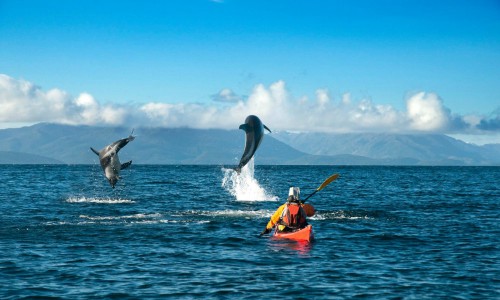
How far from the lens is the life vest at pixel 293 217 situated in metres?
30.5

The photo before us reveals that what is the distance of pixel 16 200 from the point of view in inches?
2315

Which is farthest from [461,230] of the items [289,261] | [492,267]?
[289,261]

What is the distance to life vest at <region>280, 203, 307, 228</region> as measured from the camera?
30531 mm

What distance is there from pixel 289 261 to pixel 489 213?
28021mm

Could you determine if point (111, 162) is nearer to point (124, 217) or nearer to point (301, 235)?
point (124, 217)

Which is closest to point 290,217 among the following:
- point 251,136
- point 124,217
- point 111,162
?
point 251,136

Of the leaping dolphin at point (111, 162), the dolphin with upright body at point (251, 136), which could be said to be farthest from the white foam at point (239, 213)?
the leaping dolphin at point (111, 162)

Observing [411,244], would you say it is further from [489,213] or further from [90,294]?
[489,213]

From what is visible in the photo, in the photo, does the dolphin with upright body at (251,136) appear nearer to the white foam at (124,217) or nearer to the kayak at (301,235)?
the white foam at (124,217)

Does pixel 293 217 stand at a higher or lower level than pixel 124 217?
higher

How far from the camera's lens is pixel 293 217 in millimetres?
30625

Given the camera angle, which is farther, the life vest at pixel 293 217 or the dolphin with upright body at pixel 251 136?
the dolphin with upright body at pixel 251 136

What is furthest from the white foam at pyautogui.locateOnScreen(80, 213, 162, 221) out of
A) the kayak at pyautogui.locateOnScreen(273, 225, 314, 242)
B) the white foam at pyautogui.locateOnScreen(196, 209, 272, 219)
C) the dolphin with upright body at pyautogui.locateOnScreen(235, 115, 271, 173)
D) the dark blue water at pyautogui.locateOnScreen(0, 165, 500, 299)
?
the kayak at pyautogui.locateOnScreen(273, 225, 314, 242)

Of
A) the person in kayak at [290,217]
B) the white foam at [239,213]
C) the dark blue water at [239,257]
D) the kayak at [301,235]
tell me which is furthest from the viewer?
the white foam at [239,213]
